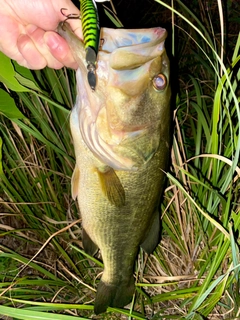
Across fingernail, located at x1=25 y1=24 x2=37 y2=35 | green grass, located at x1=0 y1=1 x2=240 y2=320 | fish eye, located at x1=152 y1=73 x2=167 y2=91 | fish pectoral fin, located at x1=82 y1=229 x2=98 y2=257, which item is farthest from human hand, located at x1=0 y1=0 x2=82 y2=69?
fish pectoral fin, located at x1=82 y1=229 x2=98 y2=257

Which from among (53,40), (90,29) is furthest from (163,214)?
(90,29)

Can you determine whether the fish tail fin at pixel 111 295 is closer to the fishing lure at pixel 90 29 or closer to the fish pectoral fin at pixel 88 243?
the fish pectoral fin at pixel 88 243

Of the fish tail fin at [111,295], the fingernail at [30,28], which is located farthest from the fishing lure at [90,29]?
the fish tail fin at [111,295]

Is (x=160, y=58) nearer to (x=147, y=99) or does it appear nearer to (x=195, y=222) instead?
(x=147, y=99)

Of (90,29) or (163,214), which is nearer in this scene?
(90,29)

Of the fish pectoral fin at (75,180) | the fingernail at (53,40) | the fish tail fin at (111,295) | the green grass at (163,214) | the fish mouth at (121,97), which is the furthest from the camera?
the fish tail fin at (111,295)

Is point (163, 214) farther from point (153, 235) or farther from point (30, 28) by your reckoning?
point (30, 28)
